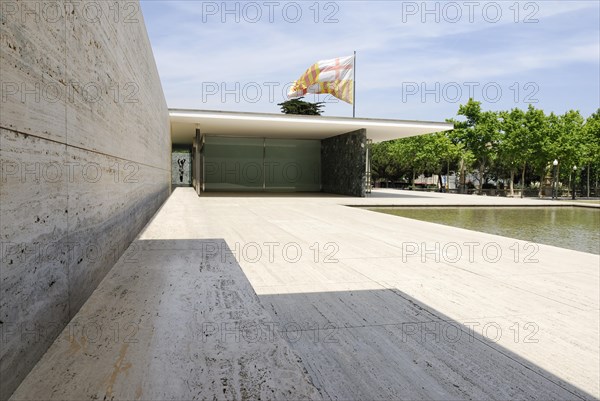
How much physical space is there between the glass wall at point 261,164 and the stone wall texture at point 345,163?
99cm

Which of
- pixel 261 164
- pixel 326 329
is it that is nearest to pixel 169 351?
Result: pixel 326 329

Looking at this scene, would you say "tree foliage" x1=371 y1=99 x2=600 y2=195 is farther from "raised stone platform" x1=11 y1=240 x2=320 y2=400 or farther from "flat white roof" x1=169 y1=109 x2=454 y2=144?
"raised stone platform" x1=11 y1=240 x2=320 y2=400

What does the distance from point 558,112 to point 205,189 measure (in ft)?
92.1

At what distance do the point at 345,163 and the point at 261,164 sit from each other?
594 centimetres

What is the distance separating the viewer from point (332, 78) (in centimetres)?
2238

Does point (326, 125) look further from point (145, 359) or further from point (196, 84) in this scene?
point (145, 359)

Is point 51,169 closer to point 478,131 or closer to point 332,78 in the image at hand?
point 332,78

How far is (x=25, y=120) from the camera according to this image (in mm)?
1770

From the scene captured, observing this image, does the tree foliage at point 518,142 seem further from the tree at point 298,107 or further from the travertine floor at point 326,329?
the travertine floor at point 326,329

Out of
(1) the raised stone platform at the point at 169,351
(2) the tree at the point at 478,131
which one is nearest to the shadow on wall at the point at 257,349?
(1) the raised stone platform at the point at 169,351

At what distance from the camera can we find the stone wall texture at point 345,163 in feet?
63.3

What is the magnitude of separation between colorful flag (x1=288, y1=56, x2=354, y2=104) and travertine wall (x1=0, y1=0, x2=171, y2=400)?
19.5 meters

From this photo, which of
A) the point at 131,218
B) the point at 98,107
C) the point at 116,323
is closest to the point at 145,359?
the point at 116,323

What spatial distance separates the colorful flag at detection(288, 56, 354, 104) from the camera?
2234cm
